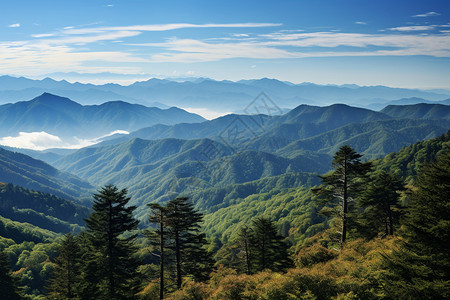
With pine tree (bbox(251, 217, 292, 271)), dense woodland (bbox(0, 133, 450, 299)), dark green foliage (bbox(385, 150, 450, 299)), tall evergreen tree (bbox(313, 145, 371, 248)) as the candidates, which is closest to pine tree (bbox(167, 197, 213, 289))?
dense woodland (bbox(0, 133, 450, 299))

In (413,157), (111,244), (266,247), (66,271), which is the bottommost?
(66,271)

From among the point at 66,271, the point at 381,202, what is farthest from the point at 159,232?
the point at 381,202

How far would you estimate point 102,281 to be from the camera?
32.2 metres

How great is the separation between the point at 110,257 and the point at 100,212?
4.82 m

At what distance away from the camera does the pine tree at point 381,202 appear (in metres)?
33.6

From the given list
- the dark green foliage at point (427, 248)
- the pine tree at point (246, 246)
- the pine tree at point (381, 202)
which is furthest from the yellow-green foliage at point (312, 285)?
the pine tree at point (246, 246)

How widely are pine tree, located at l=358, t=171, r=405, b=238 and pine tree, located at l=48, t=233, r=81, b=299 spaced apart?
33.7 metres

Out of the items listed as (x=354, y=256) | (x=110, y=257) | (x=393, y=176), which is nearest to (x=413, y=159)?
(x=393, y=176)

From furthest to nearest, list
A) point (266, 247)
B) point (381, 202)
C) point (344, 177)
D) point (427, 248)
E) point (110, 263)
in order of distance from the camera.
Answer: point (266, 247) < point (381, 202) < point (110, 263) < point (344, 177) < point (427, 248)

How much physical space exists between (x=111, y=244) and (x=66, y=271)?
29.8ft

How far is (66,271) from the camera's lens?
117 feet

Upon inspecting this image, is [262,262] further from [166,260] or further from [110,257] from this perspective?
[110,257]

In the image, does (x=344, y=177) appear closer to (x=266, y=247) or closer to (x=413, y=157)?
(x=266, y=247)

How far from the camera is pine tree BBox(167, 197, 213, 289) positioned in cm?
2889
